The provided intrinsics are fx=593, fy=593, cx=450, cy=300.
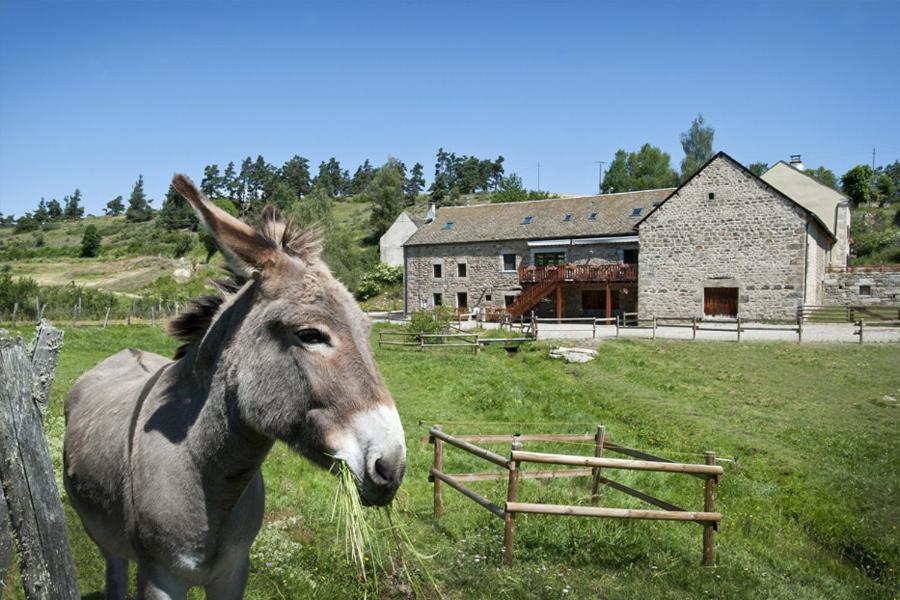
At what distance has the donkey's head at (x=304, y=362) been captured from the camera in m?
2.09

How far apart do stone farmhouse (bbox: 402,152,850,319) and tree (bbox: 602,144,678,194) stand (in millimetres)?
49971

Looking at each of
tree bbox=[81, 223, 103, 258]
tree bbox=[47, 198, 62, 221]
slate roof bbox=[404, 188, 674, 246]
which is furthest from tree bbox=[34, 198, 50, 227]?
slate roof bbox=[404, 188, 674, 246]

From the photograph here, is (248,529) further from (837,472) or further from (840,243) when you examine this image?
(840,243)

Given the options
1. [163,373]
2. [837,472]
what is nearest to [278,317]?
[163,373]

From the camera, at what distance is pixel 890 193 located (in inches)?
3135

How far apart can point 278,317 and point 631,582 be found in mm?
5142

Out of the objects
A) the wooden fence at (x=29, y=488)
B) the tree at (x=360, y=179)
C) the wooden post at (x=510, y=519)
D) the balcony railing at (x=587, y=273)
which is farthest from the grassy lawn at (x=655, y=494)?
the tree at (x=360, y=179)

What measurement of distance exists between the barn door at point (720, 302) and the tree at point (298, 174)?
86554 mm

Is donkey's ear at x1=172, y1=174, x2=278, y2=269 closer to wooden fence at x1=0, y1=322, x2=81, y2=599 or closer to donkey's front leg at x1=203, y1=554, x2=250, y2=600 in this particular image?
wooden fence at x1=0, y1=322, x2=81, y2=599

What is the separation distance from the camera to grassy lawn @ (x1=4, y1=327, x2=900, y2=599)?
5.75m

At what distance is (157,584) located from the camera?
2600 millimetres

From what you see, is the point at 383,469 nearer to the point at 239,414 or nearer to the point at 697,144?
the point at 239,414

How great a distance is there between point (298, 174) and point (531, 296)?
84.2m

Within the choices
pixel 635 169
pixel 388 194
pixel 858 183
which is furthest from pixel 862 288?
pixel 635 169
